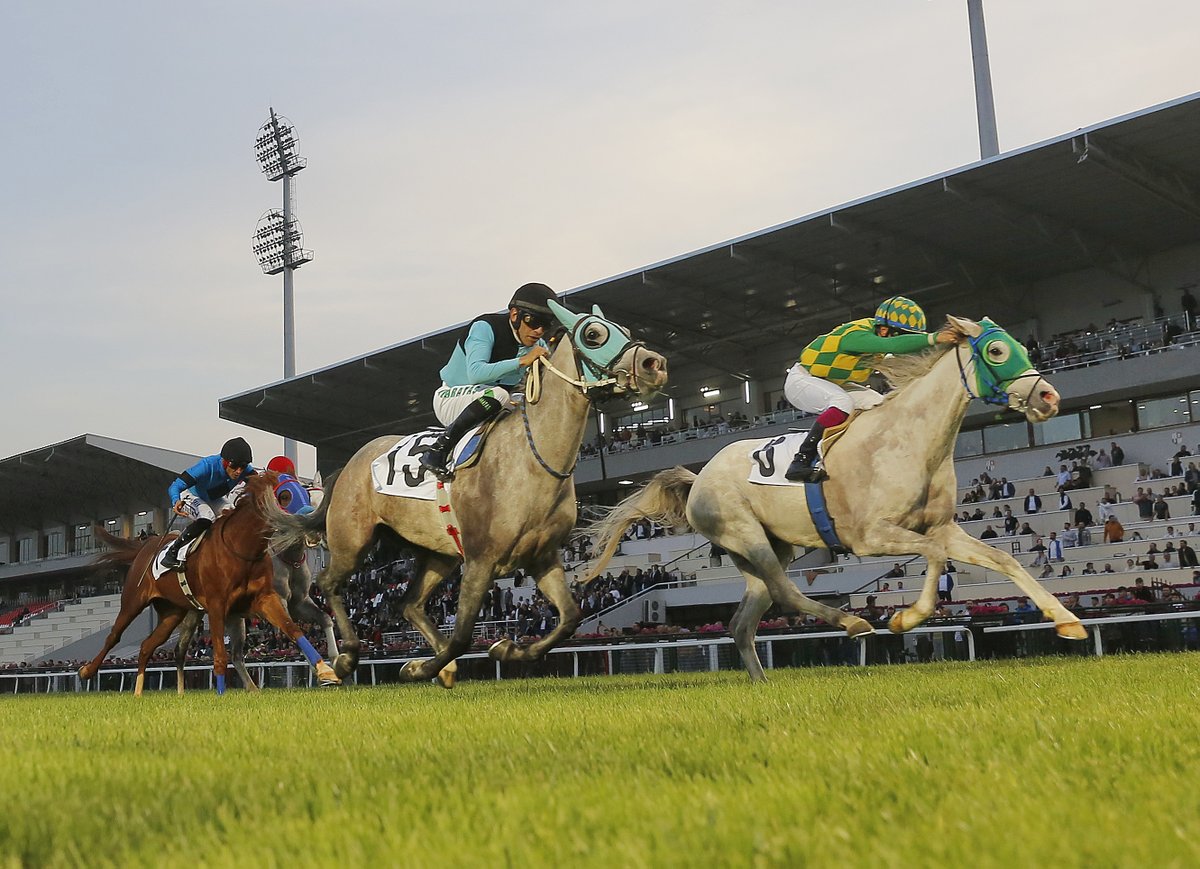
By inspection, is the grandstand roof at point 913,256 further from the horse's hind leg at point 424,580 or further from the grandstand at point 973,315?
the horse's hind leg at point 424,580

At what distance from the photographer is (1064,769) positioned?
275 cm

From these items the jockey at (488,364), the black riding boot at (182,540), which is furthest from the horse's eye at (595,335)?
the black riding boot at (182,540)

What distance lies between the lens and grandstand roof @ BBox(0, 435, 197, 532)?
48.3 m

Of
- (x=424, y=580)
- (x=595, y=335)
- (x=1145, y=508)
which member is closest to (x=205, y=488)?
(x=424, y=580)

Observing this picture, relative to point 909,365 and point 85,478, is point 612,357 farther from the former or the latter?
point 85,478

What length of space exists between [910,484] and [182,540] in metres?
7.32

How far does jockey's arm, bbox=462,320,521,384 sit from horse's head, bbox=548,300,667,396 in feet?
2.56

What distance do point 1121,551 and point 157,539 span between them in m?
17.8

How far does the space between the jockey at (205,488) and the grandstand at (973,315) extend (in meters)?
14.0

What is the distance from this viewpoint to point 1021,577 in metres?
7.56

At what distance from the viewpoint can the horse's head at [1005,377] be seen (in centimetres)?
816

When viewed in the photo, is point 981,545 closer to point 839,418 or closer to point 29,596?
point 839,418

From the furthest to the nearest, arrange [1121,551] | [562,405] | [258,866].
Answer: [1121,551], [562,405], [258,866]

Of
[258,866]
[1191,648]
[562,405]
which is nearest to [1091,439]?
[1191,648]
